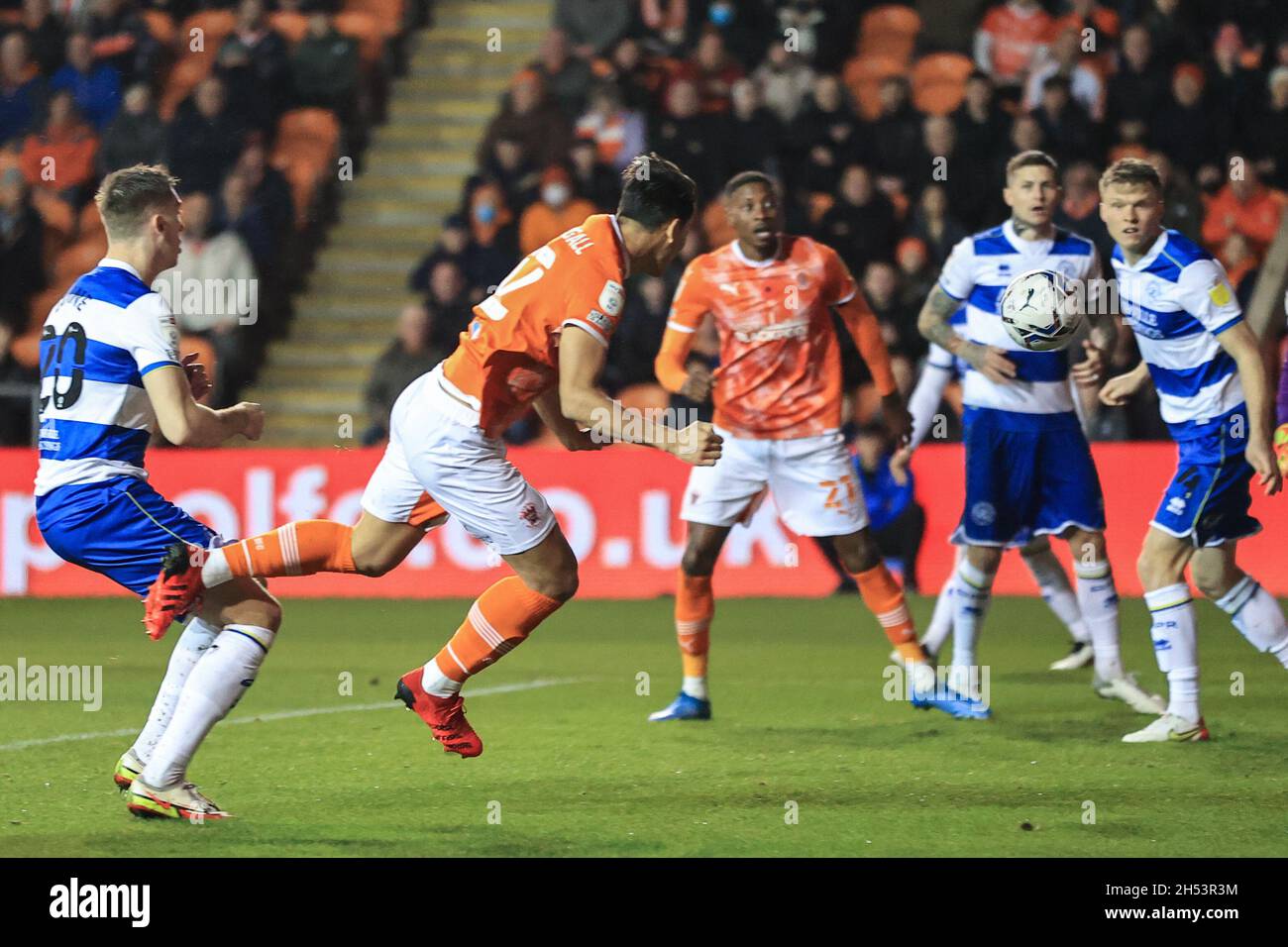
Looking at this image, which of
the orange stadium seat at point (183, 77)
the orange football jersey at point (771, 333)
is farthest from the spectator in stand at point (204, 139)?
the orange football jersey at point (771, 333)

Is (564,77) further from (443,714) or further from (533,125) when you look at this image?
(443,714)

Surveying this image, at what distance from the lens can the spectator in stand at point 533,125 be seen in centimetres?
1582

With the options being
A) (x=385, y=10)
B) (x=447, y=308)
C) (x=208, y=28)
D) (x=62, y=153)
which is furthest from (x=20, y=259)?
(x=385, y=10)

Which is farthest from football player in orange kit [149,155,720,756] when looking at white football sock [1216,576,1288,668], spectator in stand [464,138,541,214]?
spectator in stand [464,138,541,214]

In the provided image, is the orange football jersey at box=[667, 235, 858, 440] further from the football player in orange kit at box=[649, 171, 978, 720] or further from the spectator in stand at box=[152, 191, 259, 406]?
the spectator in stand at box=[152, 191, 259, 406]

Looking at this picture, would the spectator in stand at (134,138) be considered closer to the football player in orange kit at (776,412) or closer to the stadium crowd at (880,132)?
the stadium crowd at (880,132)

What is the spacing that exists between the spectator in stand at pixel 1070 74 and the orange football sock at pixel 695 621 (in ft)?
25.6

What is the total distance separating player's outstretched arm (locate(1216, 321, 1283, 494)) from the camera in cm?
693

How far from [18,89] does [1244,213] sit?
35.1 ft

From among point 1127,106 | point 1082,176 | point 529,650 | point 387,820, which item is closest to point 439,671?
point 387,820

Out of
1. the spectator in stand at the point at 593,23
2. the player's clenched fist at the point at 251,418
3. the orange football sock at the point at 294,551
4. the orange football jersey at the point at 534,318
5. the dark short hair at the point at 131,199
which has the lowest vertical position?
the orange football sock at the point at 294,551

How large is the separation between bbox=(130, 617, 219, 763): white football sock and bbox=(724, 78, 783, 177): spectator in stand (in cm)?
921

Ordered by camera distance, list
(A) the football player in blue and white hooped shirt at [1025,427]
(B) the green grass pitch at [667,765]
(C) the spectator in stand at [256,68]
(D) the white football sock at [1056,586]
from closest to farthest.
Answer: (B) the green grass pitch at [667,765] → (A) the football player in blue and white hooped shirt at [1025,427] → (D) the white football sock at [1056,586] → (C) the spectator in stand at [256,68]

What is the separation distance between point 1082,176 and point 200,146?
24.4ft
